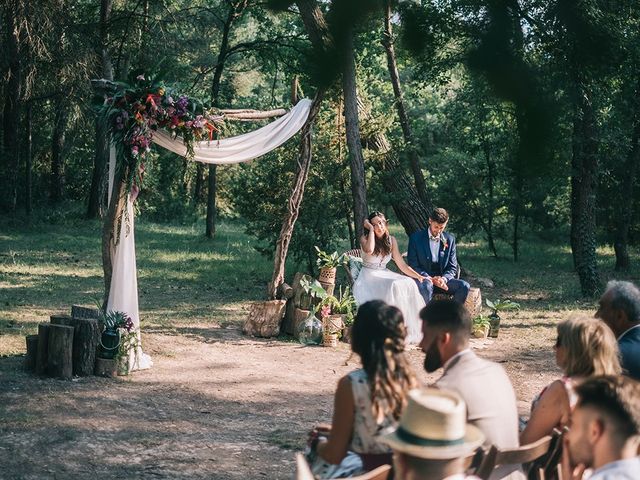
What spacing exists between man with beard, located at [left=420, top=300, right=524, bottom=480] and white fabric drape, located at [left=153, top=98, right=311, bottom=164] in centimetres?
617

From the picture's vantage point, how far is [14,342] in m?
10.0

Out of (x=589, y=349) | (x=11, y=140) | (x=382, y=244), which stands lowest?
(x=589, y=349)

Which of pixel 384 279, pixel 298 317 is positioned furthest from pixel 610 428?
pixel 298 317

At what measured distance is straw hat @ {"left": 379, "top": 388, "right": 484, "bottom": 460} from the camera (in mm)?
2656

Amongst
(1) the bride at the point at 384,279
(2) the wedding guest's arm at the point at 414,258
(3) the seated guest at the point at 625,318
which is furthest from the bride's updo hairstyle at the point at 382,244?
(3) the seated guest at the point at 625,318

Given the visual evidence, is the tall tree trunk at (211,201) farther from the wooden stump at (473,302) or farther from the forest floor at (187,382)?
the wooden stump at (473,302)

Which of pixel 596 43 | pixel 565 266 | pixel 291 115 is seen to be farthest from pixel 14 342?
pixel 565 266

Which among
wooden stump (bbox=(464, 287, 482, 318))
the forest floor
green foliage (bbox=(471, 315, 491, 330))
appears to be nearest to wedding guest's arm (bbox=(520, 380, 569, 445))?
the forest floor

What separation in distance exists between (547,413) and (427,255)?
727cm

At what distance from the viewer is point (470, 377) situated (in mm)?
3891

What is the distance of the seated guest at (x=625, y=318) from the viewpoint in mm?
4801

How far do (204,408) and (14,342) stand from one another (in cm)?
326

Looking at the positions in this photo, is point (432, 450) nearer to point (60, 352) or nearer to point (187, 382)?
point (187, 382)

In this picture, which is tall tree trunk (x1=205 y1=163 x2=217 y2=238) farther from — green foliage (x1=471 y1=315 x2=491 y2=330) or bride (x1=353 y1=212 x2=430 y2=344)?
green foliage (x1=471 y1=315 x2=491 y2=330)
